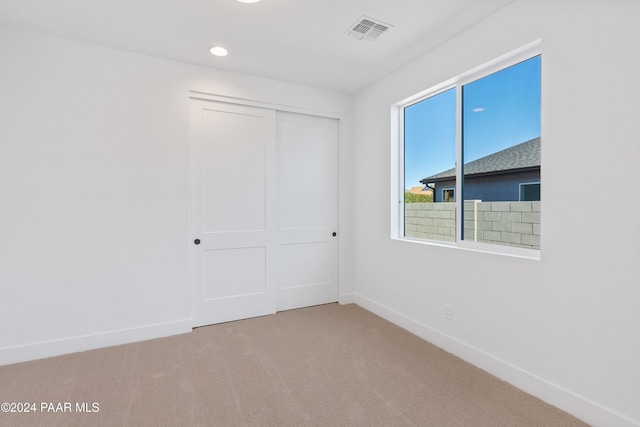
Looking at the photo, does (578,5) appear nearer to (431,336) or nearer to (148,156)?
(431,336)

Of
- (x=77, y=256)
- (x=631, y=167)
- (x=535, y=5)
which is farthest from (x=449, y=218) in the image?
(x=77, y=256)

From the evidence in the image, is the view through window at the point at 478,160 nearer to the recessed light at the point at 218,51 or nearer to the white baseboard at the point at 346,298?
the white baseboard at the point at 346,298

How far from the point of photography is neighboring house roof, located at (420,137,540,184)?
2.10 metres

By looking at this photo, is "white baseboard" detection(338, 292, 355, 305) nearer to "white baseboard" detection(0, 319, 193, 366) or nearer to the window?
the window

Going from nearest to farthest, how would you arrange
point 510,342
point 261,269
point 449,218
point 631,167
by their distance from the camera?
point 631,167
point 510,342
point 449,218
point 261,269

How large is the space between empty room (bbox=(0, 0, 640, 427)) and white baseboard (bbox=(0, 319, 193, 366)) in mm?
16

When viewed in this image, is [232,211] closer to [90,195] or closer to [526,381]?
[90,195]

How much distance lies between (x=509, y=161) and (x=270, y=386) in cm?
236

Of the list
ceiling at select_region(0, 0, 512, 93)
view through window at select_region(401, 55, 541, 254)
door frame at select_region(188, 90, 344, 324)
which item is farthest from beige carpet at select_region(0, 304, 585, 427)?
ceiling at select_region(0, 0, 512, 93)

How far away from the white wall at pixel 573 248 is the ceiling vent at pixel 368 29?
2.04ft

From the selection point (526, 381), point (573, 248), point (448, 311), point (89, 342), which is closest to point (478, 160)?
point (573, 248)

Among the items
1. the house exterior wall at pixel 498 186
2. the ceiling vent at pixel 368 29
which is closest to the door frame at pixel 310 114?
the ceiling vent at pixel 368 29

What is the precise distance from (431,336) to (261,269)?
73.0 inches

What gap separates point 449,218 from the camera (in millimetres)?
2773
